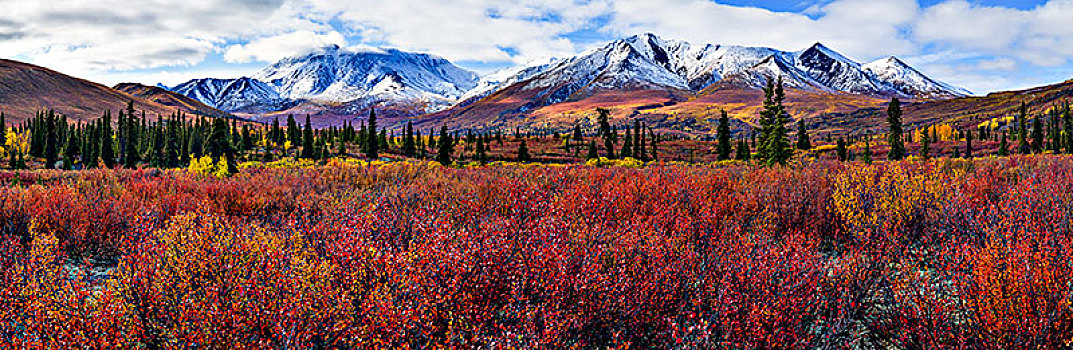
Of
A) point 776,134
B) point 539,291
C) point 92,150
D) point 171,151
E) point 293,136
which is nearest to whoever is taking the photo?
point 539,291

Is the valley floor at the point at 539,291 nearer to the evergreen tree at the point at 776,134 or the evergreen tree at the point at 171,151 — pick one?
the evergreen tree at the point at 776,134

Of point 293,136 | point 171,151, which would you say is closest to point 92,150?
point 171,151

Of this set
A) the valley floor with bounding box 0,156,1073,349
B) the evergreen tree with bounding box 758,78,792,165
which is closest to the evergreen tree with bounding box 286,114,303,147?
the evergreen tree with bounding box 758,78,792,165

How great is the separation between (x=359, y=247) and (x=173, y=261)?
1663 mm

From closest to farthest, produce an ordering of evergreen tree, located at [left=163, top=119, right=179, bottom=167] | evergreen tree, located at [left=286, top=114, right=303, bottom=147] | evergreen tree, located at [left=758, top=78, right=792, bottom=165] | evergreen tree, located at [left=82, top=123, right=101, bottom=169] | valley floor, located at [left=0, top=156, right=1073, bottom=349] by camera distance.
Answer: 1. valley floor, located at [left=0, top=156, right=1073, bottom=349]
2. evergreen tree, located at [left=758, top=78, right=792, bottom=165]
3. evergreen tree, located at [left=82, top=123, right=101, bottom=169]
4. evergreen tree, located at [left=163, top=119, right=179, bottom=167]
5. evergreen tree, located at [left=286, top=114, right=303, bottom=147]

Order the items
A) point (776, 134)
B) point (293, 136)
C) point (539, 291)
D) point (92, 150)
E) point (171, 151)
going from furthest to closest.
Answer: point (293, 136)
point (171, 151)
point (92, 150)
point (776, 134)
point (539, 291)

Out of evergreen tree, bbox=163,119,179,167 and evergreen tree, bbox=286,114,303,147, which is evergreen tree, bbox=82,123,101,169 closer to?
evergreen tree, bbox=163,119,179,167

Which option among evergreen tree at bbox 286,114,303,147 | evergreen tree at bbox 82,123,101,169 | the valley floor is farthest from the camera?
evergreen tree at bbox 286,114,303,147

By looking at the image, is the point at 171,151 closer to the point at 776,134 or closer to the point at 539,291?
the point at 776,134

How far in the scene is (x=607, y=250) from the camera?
15.0 ft

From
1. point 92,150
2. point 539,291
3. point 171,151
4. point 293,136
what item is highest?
point 293,136

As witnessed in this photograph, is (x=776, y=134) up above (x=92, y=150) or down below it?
below

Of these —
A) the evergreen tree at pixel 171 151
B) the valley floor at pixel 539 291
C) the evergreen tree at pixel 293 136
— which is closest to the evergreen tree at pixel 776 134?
the valley floor at pixel 539 291

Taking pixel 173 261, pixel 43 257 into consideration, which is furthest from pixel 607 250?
pixel 43 257
